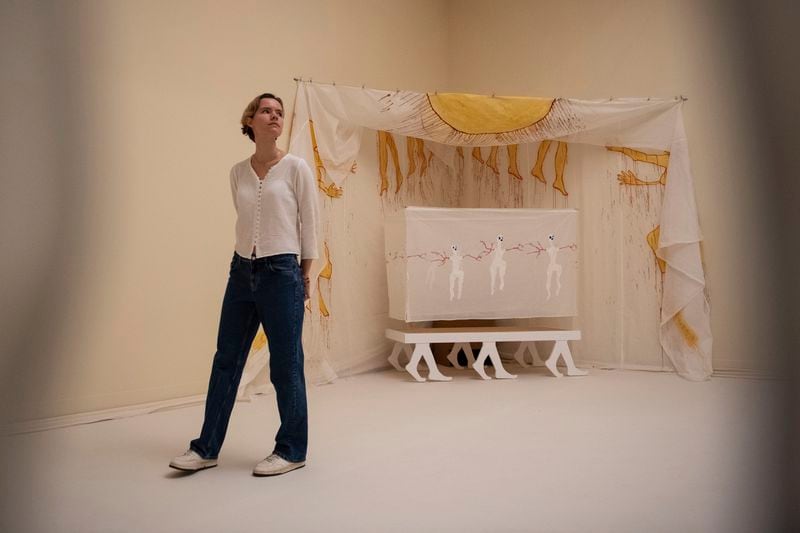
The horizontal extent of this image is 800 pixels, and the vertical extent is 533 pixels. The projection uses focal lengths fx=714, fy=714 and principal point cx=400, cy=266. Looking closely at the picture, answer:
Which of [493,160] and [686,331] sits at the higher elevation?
[493,160]

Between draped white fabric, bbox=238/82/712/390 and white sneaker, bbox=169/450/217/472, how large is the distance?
157 centimetres

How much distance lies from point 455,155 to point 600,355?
5.37 feet

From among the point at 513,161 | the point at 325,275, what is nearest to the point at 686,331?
the point at 513,161

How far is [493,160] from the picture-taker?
4.77m

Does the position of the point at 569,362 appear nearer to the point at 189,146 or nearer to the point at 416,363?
the point at 416,363

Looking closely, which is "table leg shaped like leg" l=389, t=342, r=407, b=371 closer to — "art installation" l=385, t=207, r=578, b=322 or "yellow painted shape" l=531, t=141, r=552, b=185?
"art installation" l=385, t=207, r=578, b=322

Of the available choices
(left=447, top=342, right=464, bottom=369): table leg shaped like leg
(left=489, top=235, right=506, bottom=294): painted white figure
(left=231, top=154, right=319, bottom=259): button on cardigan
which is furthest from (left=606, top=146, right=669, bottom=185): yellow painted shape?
(left=231, top=154, right=319, bottom=259): button on cardigan

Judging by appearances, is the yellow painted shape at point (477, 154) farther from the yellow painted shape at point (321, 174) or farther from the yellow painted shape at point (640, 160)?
the yellow painted shape at point (321, 174)

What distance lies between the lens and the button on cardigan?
201cm

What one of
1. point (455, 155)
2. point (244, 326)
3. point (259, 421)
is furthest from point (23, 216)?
point (455, 155)

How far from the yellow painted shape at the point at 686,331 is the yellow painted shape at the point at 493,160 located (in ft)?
4.94

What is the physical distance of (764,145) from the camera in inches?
7.3

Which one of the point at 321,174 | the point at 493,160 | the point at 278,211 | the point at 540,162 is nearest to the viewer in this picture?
the point at 278,211

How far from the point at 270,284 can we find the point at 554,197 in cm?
289
